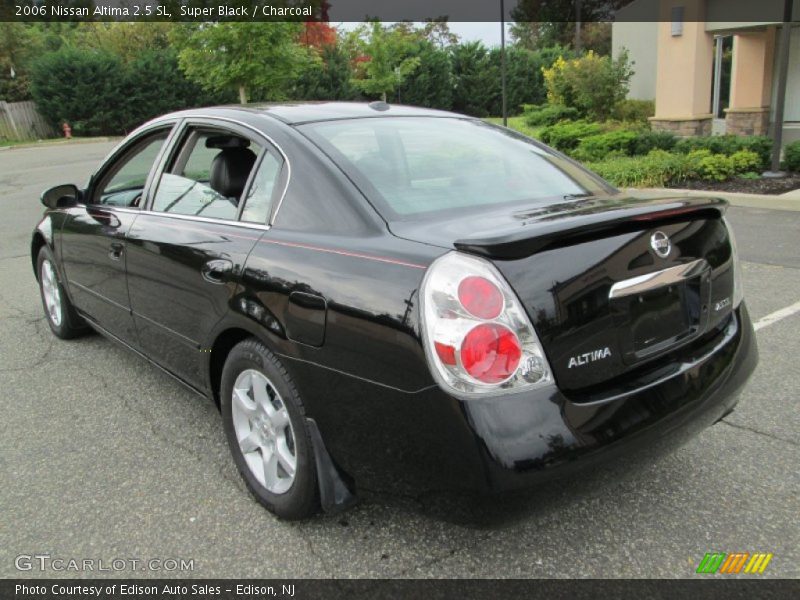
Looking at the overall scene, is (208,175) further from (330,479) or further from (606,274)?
(606,274)

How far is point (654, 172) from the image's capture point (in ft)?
34.0

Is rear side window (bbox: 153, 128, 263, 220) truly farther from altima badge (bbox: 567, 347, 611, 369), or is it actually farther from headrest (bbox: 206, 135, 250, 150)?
altima badge (bbox: 567, 347, 611, 369)

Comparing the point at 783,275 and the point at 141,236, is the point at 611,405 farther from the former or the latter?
the point at 783,275

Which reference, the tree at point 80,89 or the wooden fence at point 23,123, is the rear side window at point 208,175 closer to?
the tree at point 80,89

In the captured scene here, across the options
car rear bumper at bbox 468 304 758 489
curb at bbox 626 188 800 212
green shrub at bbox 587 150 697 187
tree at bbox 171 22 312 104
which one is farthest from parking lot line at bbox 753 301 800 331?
tree at bbox 171 22 312 104

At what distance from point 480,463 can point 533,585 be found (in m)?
0.63

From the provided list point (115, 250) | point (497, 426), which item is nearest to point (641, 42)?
point (115, 250)

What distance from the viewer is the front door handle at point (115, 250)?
355 cm

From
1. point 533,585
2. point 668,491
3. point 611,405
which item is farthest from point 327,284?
point 668,491

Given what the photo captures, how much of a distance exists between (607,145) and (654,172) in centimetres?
242

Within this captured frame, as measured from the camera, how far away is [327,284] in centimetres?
225

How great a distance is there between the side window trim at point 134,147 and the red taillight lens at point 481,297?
2.17 meters

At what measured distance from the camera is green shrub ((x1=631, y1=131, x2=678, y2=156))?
12002mm

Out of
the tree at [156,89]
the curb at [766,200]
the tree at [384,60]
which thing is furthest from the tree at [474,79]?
the curb at [766,200]
